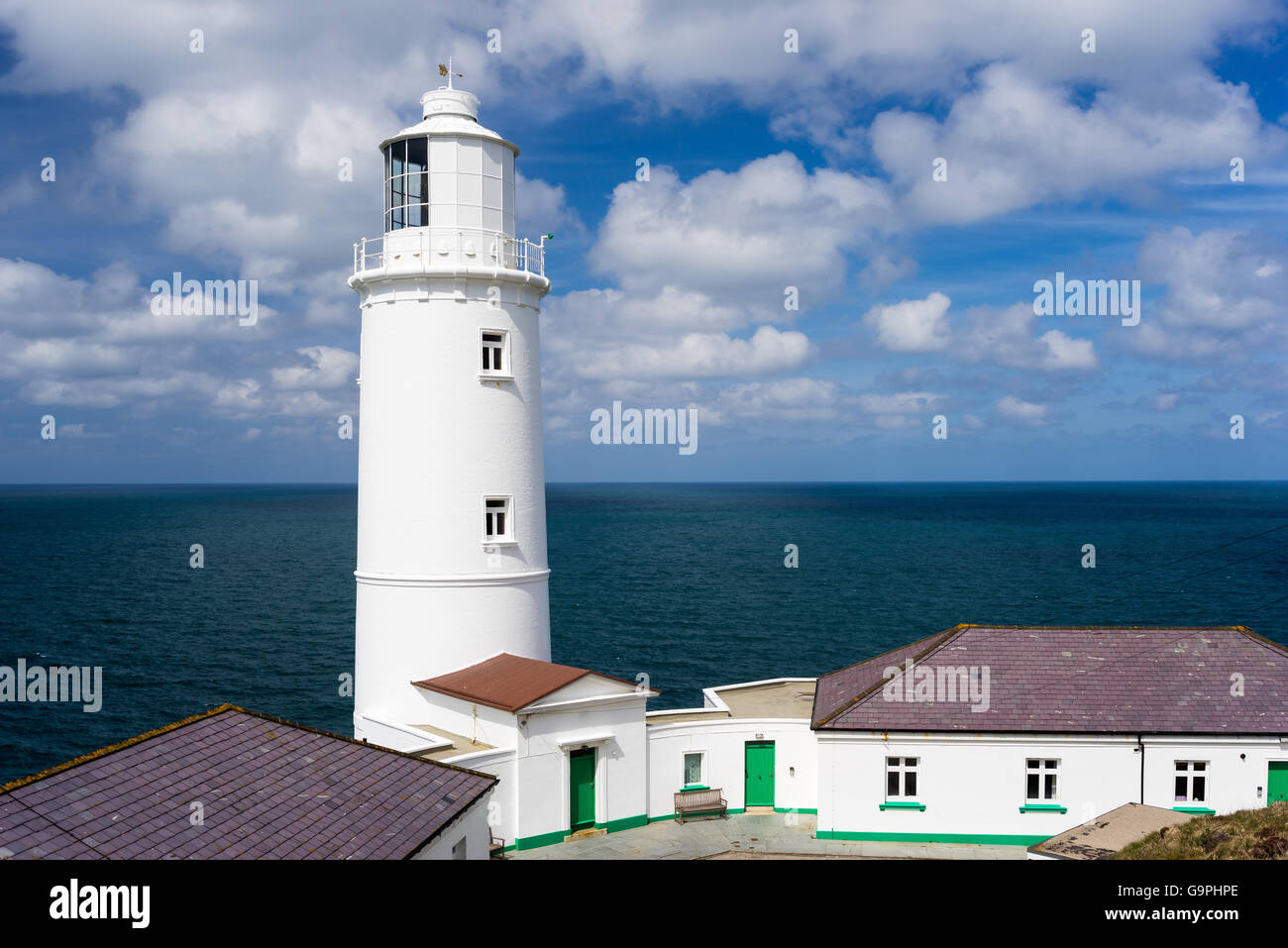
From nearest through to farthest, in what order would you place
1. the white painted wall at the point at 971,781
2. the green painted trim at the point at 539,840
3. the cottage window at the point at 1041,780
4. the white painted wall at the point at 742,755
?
1. the green painted trim at the point at 539,840
2. the white painted wall at the point at 971,781
3. the cottage window at the point at 1041,780
4. the white painted wall at the point at 742,755

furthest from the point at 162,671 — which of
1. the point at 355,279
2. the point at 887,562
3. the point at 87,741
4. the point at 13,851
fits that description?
the point at 887,562

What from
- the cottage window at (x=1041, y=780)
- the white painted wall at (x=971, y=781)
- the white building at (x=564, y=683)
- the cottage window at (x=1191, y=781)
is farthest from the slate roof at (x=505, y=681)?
the cottage window at (x=1191, y=781)

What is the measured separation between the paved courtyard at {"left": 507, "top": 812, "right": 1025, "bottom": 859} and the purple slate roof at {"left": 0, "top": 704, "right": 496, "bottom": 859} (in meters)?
6.26

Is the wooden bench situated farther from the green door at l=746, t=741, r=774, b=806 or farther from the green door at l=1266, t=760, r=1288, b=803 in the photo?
the green door at l=1266, t=760, r=1288, b=803

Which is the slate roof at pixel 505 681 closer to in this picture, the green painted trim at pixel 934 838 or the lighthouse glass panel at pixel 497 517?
the lighthouse glass panel at pixel 497 517

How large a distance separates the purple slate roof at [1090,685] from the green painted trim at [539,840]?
Result: 6.18 m

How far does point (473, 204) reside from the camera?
25094 mm

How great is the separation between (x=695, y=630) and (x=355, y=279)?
3955cm

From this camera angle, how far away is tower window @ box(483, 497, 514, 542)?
25281 millimetres

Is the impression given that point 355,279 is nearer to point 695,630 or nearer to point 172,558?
point 695,630

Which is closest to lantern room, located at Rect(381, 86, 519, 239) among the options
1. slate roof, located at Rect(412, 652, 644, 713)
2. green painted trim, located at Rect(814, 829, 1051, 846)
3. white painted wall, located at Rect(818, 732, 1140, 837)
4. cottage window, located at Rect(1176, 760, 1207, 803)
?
slate roof, located at Rect(412, 652, 644, 713)

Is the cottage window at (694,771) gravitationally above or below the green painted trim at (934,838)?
above

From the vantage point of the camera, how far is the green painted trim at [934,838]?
22.0 m
